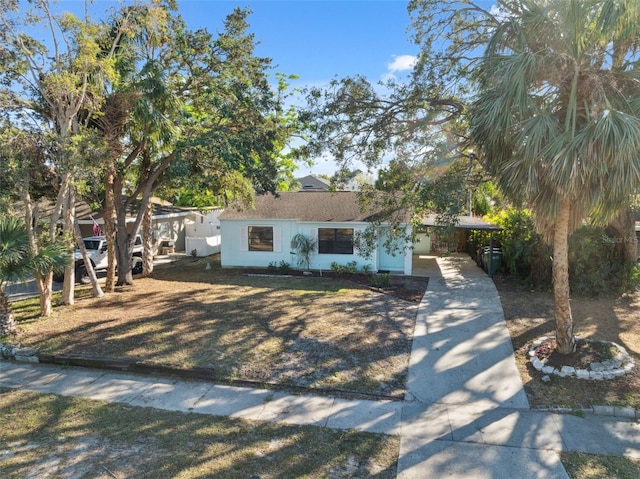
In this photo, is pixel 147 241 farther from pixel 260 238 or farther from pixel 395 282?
pixel 395 282

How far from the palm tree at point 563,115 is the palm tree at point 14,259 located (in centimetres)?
1016

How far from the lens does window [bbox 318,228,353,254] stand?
1694cm

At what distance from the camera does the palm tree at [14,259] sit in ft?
28.1

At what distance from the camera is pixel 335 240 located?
673 inches

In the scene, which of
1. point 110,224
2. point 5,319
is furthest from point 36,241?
point 110,224

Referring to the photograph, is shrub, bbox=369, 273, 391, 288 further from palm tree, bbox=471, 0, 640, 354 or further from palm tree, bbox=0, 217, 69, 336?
palm tree, bbox=0, 217, 69, 336

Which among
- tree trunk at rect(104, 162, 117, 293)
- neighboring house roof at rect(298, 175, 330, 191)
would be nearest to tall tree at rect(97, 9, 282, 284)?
tree trunk at rect(104, 162, 117, 293)

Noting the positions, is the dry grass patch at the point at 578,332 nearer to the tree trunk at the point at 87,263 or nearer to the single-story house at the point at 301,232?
the single-story house at the point at 301,232

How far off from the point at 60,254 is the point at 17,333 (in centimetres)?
204

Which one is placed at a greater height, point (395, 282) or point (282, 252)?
point (282, 252)

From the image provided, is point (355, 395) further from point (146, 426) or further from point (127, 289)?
point (127, 289)

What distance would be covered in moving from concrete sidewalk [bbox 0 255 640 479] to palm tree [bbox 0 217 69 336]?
5.71 ft

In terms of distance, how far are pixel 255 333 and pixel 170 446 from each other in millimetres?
4247

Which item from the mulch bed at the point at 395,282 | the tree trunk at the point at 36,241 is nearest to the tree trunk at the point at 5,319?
the tree trunk at the point at 36,241
